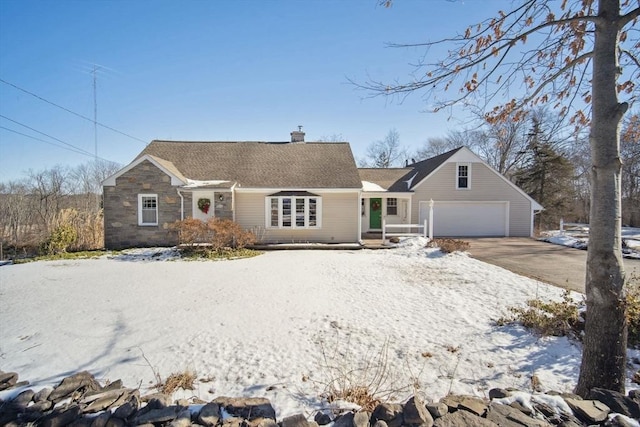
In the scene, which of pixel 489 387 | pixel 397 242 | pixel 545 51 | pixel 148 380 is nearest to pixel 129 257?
pixel 148 380

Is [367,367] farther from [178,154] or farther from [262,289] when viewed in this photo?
[178,154]


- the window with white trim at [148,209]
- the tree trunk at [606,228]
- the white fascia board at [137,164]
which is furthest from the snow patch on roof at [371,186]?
the tree trunk at [606,228]

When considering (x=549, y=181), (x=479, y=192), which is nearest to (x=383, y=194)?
(x=479, y=192)

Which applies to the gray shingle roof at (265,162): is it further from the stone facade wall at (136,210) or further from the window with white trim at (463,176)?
the window with white trim at (463,176)

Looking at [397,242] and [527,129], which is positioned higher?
[527,129]

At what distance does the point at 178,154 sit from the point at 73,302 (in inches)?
502

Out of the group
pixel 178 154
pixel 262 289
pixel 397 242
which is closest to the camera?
pixel 262 289

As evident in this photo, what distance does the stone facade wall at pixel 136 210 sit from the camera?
1404 centimetres

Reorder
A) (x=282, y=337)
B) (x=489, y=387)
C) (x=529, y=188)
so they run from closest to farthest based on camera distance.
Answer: (x=489, y=387) < (x=282, y=337) < (x=529, y=188)

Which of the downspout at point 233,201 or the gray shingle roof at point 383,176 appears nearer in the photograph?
the downspout at point 233,201

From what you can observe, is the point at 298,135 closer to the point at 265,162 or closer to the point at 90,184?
the point at 265,162

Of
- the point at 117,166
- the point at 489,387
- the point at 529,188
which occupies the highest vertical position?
the point at 117,166

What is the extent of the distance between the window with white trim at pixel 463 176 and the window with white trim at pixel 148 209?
1670 centimetres

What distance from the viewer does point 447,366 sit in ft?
13.2
